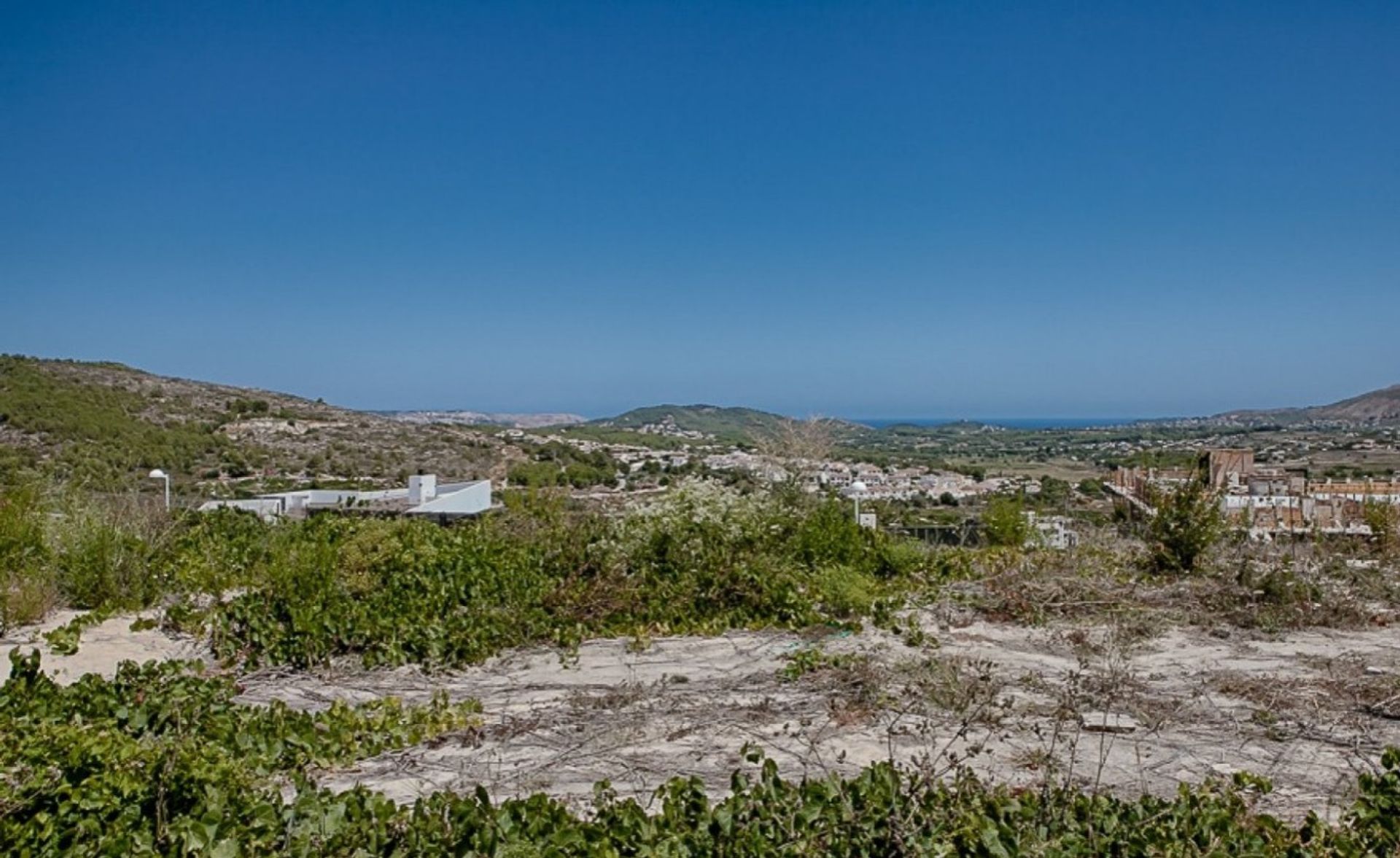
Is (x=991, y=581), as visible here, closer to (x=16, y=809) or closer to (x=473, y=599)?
(x=473, y=599)

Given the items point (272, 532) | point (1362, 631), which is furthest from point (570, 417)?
point (1362, 631)

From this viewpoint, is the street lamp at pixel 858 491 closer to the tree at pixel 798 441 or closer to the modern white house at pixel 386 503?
the tree at pixel 798 441

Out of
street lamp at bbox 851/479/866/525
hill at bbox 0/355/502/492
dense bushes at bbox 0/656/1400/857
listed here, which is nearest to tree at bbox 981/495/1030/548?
street lamp at bbox 851/479/866/525

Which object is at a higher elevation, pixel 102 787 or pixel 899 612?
pixel 102 787

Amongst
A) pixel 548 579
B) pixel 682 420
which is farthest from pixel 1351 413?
pixel 548 579

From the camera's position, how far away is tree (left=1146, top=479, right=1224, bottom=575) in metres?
7.24

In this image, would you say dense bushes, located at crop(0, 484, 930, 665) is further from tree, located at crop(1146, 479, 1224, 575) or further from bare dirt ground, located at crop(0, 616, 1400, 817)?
tree, located at crop(1146, 479, 1224, 575)

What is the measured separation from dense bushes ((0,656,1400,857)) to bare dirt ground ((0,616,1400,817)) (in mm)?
251

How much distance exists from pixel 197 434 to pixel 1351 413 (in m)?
39.7

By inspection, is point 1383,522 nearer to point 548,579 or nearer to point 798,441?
point 798,441

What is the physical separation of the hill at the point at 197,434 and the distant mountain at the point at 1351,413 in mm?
31005

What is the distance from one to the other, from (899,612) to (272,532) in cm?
549

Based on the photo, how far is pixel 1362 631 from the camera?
5875mm

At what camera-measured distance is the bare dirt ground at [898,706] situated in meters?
3.32
